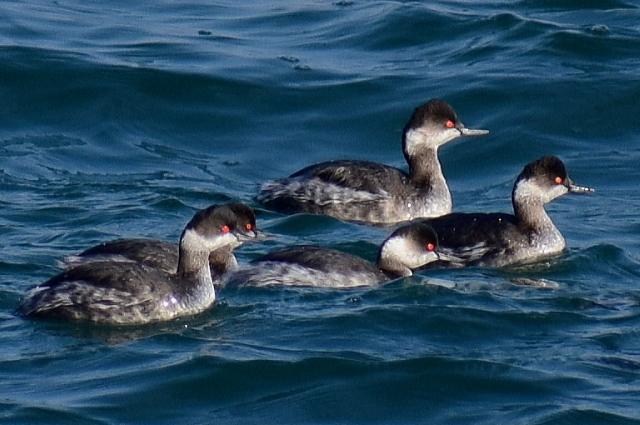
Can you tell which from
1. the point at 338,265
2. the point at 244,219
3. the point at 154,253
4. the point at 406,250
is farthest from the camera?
the point at 406,250

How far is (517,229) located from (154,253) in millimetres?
3123

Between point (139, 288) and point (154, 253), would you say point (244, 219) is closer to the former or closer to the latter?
point (154, 253)

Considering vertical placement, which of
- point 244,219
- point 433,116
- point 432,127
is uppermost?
point 433,116

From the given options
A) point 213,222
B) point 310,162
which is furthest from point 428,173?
point 213,222

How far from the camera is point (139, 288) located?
11328 mm

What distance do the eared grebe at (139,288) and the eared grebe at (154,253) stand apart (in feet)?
1.12

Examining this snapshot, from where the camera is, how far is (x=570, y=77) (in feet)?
63.0

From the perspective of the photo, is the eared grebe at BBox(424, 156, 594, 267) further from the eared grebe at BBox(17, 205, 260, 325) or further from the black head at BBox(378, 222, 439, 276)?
the eared grebe at BBox(17, 205, 260, 325)

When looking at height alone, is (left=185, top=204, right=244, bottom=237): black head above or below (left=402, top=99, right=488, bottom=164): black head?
below

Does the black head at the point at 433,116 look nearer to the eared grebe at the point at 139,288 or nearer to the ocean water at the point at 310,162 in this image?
the ocean water at the point at 310,162

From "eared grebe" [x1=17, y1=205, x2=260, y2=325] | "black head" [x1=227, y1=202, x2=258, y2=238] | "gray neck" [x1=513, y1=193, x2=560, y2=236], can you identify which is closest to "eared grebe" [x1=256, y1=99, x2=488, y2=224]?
"gray neck" [x1=513, y1=193, x2=560, y2=236]

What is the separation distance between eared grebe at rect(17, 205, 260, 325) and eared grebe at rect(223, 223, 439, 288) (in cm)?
51

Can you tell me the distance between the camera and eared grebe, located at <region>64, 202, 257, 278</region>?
12.2 metres

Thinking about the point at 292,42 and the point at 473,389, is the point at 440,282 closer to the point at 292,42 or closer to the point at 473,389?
the point at 473,389
